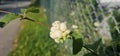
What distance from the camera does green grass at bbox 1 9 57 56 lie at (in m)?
5.49

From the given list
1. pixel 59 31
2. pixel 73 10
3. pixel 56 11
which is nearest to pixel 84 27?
pixel 73 10

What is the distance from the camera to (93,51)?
56.2 inches

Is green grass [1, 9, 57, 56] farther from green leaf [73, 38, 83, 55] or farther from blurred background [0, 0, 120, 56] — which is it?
green leaf [73, 38, 83, 55]

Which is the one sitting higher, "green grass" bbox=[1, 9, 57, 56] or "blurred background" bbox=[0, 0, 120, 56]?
"blurred background" bbox=[0, 0, 120, 56]

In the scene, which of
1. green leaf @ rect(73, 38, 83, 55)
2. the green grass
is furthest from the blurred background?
the green grass

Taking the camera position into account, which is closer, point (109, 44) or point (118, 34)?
point (118, 34)

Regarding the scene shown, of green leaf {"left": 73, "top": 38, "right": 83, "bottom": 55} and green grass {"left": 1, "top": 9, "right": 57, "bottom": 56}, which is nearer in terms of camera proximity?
green leaf {"left": 73, "top": 38, "right": 83, "bottom": 55}

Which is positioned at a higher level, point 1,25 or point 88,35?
point 1,25

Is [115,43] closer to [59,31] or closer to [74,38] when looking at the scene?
[74,38]

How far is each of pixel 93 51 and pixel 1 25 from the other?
412 mm

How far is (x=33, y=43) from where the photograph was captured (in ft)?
20.0

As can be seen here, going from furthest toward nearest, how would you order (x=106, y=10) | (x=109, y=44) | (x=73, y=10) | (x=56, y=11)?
(x=56, y=11) < (x=73, y=10) < (x=106, y=10) < (x=109, y=44)

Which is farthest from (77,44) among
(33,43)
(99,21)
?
(33,43)

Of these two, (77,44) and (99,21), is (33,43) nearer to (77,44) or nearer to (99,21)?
(99,21)
